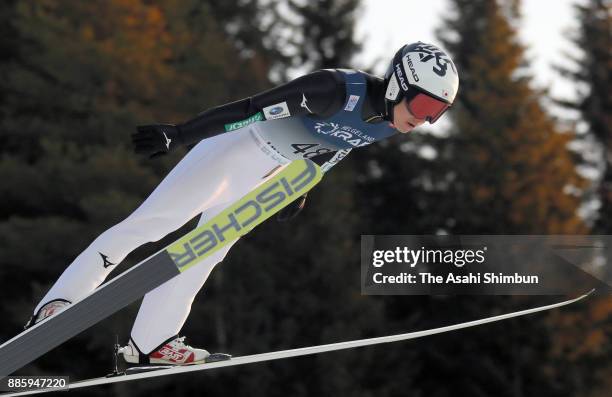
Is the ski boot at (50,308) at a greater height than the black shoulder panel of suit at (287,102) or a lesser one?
lesser

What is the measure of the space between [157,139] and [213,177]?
48 centimetres

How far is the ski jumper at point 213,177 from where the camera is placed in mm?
5645

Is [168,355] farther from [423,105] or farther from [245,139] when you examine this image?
[423,105]

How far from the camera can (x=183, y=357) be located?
6094 millimetres

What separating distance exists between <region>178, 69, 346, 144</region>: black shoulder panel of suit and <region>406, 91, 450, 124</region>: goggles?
14.8 inches

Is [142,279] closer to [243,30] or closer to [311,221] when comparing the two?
[311,221]

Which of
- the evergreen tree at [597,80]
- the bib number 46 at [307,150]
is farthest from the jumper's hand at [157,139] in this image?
the evergreen tree at [597,80]

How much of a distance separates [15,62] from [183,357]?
69.2ft

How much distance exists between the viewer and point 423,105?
5.64 m

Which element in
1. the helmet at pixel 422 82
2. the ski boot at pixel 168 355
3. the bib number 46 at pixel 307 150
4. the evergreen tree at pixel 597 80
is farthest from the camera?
the evergreen tree at pixel 597 80

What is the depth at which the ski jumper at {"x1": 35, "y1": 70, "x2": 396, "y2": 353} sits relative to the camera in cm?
564

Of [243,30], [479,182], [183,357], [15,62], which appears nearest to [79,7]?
[15,62]

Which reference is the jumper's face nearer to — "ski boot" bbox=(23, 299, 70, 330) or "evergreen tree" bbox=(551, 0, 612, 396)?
"ski boot" bbox=(23, 299, 70, 330)

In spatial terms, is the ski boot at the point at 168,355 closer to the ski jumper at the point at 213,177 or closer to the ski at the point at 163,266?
the ski jumper at the point at 213,177
